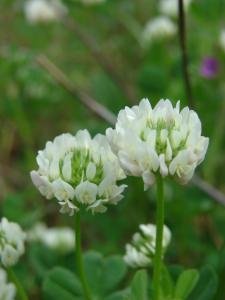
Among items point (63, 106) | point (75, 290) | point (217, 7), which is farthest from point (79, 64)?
point (75, 290)

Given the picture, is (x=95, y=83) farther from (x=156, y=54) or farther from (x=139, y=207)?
(x=139, y=207)

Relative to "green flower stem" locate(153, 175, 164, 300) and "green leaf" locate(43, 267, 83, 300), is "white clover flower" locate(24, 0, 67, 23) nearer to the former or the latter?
"green leaf" locate(43, 267, 83, 300)

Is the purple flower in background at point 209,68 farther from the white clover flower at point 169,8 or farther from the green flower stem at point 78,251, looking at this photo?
the green flower stem at point 78,251

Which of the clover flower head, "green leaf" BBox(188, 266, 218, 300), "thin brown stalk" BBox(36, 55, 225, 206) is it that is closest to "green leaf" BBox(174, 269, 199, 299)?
"green leaf" BBox(188, 266, 218, 300)

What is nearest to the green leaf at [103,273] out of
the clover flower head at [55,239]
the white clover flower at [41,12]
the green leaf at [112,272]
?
the green leaf at [112,272]

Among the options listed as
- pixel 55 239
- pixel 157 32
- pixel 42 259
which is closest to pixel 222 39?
pixel 157 32

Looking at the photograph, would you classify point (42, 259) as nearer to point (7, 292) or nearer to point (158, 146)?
point (7, 292)
